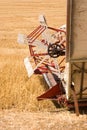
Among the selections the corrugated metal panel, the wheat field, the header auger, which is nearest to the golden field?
the wheat field

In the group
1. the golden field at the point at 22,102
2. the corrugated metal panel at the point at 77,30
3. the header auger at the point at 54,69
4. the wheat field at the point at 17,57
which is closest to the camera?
the corrugated metal panel at the point at 77,30

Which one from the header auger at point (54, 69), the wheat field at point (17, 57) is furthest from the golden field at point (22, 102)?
the header auger at point (54, 69)

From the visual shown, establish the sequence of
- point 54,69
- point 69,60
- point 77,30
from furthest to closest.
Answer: point 54,69
point 69,60
point 77,30

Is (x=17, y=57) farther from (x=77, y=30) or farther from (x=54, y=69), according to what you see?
(x=77, y=30)

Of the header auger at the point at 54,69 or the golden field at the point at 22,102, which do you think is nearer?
the golden field at the point at 22,102

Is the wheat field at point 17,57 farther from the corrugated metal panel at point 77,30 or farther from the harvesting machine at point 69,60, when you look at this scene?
the corrugated metal panel at point 77,30

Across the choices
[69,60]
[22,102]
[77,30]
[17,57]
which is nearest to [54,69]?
[22,102]

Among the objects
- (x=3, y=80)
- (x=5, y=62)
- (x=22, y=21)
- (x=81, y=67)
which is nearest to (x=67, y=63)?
(x=81, y=67)

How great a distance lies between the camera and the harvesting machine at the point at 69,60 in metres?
5.70

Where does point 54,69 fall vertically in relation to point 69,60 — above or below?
below

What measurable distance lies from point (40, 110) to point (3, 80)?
61.0 inches

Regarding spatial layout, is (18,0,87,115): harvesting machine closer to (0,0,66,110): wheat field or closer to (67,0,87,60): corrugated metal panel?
(67,0,87,60): corrugated metal panel

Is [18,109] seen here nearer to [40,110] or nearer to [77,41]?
[40,110]

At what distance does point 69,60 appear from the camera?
590 centimetres
